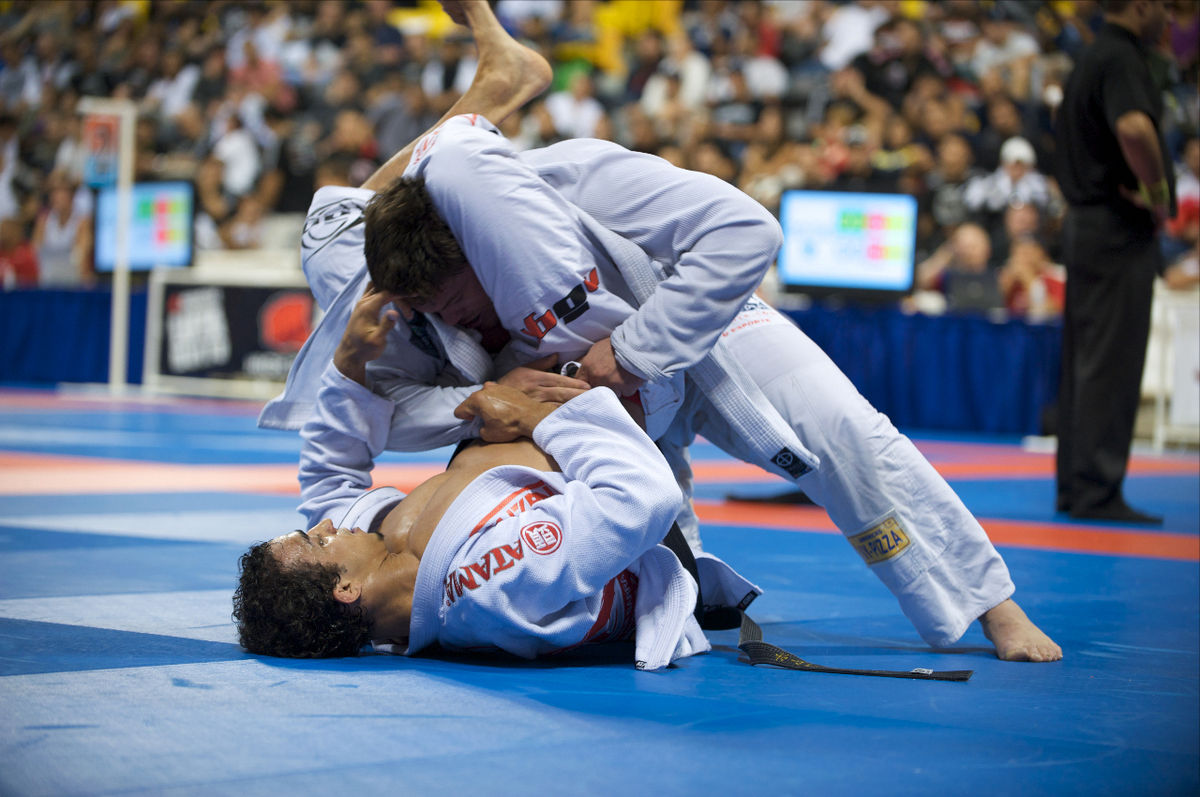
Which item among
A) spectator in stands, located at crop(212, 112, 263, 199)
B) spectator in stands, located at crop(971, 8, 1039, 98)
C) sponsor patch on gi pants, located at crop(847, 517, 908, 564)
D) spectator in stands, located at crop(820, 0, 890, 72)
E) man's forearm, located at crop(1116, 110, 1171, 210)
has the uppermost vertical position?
spectator in stands, located at crop(820, 0, 890, 72)

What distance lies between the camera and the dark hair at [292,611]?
91.6 inches

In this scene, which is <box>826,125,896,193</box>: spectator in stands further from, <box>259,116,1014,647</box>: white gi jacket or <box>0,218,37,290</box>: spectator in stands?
<box>0,218,37,290</box>: spectator in stands

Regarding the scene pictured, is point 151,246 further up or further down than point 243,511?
further up

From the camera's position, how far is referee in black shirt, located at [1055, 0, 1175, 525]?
198 inches

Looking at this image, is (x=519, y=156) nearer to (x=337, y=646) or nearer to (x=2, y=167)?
(x=337, y=646)

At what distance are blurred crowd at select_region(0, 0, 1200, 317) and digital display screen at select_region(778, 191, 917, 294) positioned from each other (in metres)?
0.44

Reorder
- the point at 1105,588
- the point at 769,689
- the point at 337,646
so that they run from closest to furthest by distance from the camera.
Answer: the point at 769,689
the point at 337,646
the point at 1105,588

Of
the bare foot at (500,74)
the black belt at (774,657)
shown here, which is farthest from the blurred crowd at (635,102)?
the black belt at (774,657)

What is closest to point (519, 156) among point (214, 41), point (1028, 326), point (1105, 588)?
point (1105, 588)

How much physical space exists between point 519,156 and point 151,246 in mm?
9984

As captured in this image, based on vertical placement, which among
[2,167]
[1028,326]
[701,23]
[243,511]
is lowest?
[243,511]

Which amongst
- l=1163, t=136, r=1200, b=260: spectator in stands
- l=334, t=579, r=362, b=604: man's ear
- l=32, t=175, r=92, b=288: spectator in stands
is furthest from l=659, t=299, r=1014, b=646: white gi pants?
l=32, t=175, r=92, b=288: spectator in stands

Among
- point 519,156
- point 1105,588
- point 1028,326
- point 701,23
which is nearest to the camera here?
point 519,156

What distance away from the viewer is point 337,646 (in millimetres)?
2391
